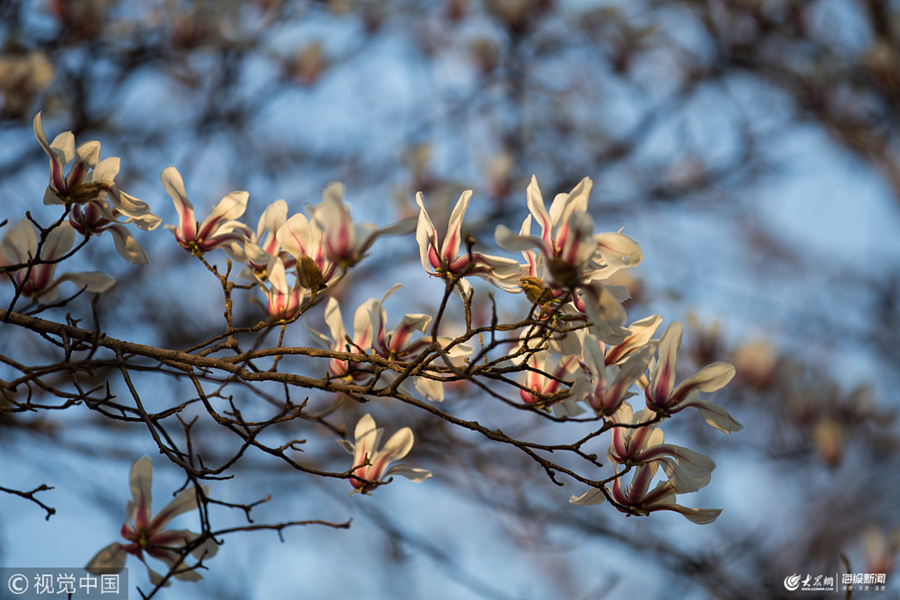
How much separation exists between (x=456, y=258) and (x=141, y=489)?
596mm

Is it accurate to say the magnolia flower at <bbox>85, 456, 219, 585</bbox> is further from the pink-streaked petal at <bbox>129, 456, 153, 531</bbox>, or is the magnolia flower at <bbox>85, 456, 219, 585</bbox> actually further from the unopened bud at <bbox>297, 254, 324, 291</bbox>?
the unopened bud at <bbox>297, 254, 324, 291</bbox>

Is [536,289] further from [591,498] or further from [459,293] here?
[591,498]

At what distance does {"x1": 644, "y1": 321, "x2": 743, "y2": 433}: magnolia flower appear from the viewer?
92cm

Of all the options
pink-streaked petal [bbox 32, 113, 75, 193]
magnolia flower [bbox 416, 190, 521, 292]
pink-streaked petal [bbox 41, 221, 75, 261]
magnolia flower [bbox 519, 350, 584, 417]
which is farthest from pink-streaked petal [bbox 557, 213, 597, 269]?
pink-streaked petal [bbox 41, 221, 75, 261]

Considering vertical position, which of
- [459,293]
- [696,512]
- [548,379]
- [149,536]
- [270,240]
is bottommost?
[696,512]

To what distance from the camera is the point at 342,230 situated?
2.87ft

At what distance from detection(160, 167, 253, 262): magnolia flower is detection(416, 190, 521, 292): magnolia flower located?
0.30 metres

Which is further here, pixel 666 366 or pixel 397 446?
pixel 397 446

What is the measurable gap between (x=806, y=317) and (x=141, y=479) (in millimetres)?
5586

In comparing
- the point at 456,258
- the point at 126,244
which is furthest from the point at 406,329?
the point at 126,244

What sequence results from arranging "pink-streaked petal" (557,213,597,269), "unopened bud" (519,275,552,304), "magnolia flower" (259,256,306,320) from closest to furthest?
"pink-streaked petal" (557,213,597,269) < "unopened bud" (519,275,552,304) < "magnolia flower" (259,256,306,320)

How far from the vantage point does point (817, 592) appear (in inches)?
97.0

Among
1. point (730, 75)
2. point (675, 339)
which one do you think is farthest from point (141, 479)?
point (730, 75)

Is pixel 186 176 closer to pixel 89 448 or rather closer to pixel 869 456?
pixel 89 448
